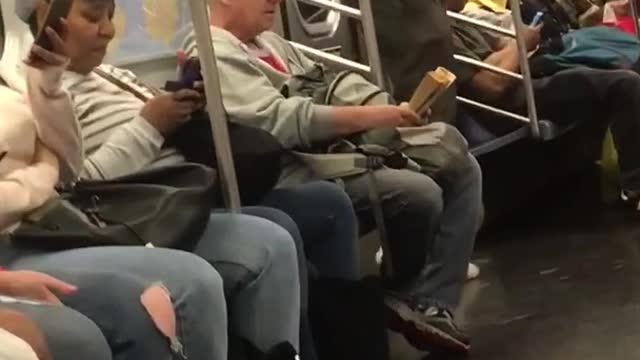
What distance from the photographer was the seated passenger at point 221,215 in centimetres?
185

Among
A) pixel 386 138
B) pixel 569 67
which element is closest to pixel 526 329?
pixel 386 138

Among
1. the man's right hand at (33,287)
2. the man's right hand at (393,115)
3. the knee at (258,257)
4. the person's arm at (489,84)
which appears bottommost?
the person's arm at (489,84)

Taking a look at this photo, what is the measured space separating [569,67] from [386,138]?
1.32 metres

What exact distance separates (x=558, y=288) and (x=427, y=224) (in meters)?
0.65

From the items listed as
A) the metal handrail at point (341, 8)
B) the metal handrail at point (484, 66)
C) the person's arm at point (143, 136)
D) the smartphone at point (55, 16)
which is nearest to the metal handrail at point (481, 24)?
the metal handrail at point (484, 66)

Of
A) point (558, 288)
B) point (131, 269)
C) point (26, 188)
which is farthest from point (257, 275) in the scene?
point (558, 288)

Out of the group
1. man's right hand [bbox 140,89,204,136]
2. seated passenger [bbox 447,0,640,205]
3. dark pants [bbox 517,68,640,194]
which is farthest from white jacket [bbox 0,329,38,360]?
dark pants [bbox 517,68,640,194]

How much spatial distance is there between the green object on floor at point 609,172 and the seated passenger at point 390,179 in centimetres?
139

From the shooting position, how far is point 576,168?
422cm

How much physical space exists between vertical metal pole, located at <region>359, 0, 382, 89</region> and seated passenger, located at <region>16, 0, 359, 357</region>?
0.59 meters

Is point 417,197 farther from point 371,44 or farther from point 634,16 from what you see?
point 634,16

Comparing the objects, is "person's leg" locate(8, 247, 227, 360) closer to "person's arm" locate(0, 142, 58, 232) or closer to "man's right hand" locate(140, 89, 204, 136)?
"person's arm" locate(0, 142, 58, 232)

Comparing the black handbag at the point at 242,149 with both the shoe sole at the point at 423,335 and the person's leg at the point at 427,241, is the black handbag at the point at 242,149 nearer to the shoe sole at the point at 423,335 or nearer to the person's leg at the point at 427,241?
the person's leg at the point at 427,241

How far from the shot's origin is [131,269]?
1642mm
